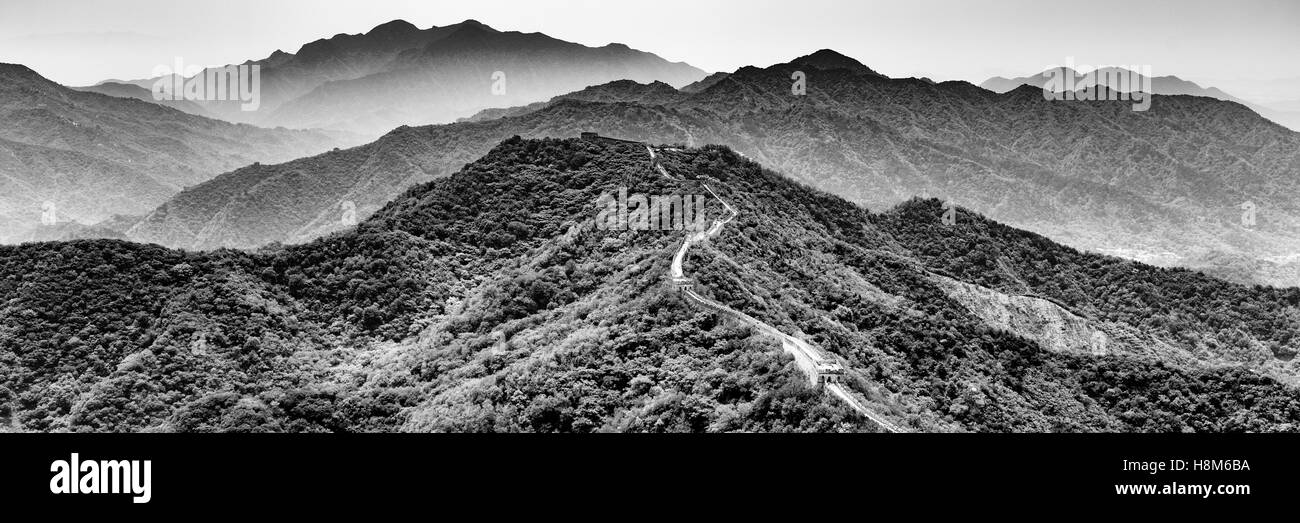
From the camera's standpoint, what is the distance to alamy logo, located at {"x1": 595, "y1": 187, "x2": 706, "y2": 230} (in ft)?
166

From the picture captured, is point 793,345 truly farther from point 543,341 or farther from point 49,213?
point 49,213

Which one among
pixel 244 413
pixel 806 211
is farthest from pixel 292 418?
pixel 806 211

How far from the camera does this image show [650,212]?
53250mm

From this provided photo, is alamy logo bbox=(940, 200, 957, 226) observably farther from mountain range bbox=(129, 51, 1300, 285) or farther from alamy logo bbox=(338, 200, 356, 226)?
alamy logo bbox=(338, 200, 356, 226)

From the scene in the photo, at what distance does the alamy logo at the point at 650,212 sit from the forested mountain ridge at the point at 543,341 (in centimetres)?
126

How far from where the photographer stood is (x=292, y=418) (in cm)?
3722

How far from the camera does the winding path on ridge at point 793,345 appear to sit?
1057 inches

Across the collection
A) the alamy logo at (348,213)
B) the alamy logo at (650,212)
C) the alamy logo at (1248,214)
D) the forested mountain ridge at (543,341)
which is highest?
the alamy logo at (1248,214)

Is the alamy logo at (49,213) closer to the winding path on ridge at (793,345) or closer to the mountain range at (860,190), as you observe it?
the mountain range at (860,190)
